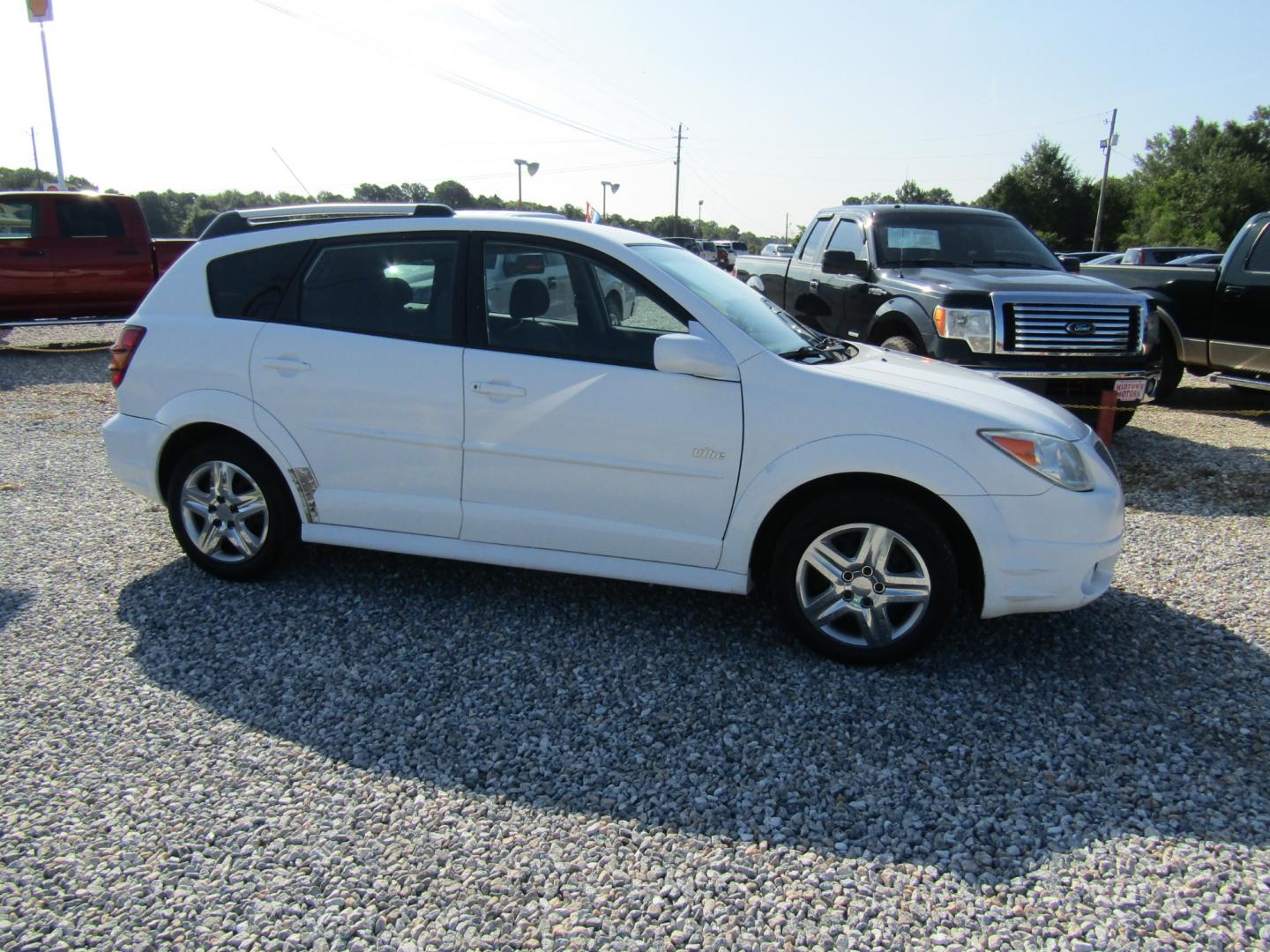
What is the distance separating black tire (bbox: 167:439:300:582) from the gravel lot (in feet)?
0.56

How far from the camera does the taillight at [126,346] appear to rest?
461cm

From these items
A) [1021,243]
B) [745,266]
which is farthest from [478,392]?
[745,266]

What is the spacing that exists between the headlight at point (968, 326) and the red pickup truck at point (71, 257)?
10.3m

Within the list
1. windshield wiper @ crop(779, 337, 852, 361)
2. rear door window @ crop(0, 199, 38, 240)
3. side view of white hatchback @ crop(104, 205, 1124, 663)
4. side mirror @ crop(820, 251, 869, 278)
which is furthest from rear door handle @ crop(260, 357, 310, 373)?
rear door window @ crop(0, 199, 38, 240)

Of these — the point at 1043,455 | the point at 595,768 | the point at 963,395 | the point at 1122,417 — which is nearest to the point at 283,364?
the point at 595,768

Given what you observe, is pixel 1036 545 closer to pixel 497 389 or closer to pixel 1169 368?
pixel 497 389

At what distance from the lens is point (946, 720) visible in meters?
3.57

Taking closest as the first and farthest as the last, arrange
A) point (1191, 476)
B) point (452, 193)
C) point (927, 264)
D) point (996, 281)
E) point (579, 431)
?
1. point (579, 431)
2. point (1191, 476)
3. point (996, 281)
4. point (927, 264)
5. point (452, 193)

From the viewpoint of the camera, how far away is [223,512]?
183 inches

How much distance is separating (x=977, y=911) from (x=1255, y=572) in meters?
3.67

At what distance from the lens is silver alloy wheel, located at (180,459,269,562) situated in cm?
459

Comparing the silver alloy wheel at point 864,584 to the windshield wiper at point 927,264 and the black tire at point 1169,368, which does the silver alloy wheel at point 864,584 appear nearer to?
the windshield wiper at point 927,264

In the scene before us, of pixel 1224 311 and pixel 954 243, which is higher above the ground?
pixel 954 243

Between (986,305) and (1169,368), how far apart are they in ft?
13.7
